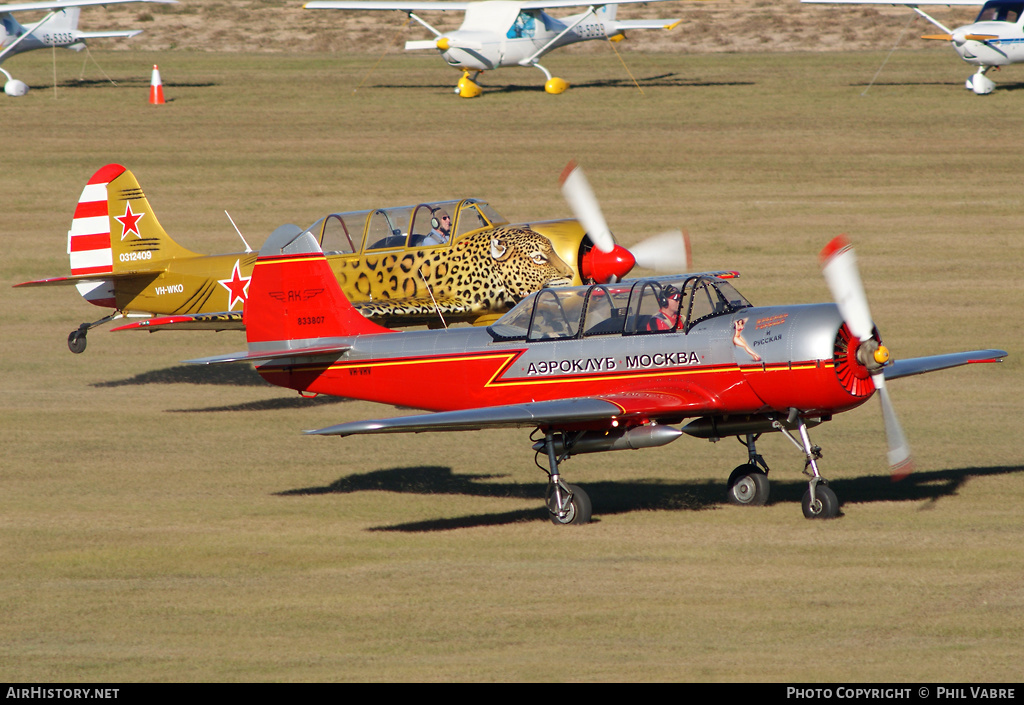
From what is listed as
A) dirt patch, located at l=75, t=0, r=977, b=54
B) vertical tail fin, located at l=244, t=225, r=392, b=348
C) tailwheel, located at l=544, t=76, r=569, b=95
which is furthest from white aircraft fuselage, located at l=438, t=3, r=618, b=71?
vertical tail fin, located at l=244, t=225, r=392, b=348

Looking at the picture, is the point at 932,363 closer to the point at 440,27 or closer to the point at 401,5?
the point at 401,5

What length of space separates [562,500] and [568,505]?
69 mm

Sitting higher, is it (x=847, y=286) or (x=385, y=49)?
(x=847, y=286)

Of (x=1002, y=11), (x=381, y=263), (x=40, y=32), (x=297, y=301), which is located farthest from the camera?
(x=40, y=32)

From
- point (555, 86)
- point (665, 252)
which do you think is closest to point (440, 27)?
point (555, 86)

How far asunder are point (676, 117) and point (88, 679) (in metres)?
30.8

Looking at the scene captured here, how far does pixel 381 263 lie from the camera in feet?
57.9

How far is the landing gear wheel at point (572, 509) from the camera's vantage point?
1135cm

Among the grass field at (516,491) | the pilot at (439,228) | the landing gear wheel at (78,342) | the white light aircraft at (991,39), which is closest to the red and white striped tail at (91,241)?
the landing gear wheel at (78,342)

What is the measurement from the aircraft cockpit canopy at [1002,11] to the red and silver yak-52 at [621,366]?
2783cm

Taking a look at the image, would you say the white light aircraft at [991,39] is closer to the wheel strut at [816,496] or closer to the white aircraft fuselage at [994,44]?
the white aircraft fuselage at [994,44]

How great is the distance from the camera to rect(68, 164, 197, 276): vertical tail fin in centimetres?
1917

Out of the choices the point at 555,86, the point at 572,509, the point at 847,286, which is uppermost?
the point at 847,286

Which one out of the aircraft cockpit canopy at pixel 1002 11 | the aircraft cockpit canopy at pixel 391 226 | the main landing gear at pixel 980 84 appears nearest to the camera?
the aircraft cockpit canopy at pixel 391 226
